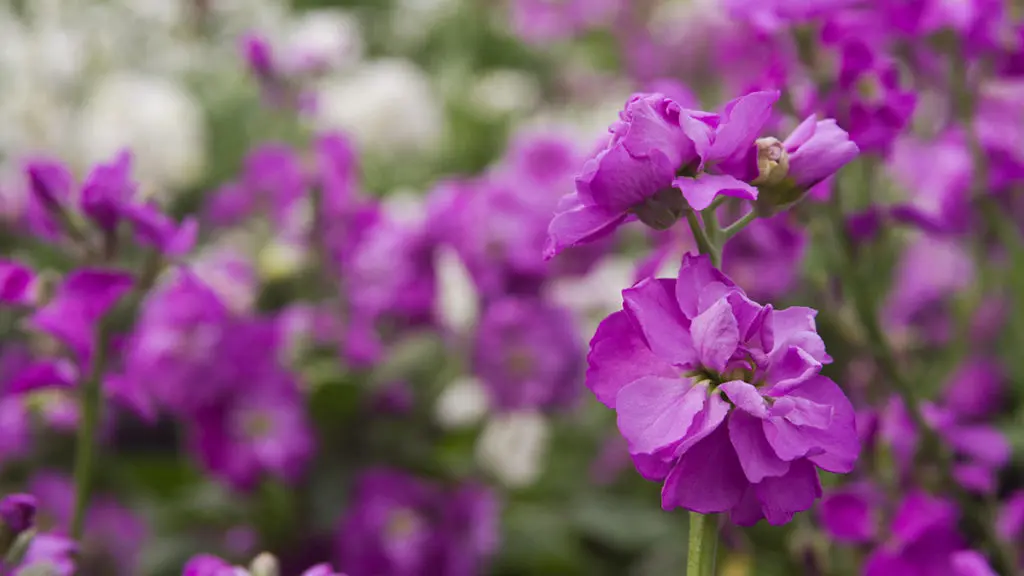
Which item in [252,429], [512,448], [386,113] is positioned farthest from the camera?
[386,113]

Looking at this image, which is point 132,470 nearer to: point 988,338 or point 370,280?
point 370,280

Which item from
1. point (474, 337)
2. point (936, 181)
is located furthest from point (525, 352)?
point (936, 181)

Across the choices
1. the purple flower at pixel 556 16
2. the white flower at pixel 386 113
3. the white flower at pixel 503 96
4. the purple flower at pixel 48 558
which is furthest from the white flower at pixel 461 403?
the purple flower at pixel 556 16

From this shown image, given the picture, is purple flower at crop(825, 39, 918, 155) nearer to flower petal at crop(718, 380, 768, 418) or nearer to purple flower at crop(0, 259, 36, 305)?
flower petal at crop(718, 380, 768, 418)

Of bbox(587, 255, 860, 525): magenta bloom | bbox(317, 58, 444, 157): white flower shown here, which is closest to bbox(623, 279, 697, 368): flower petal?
bbox(587, 255, 860, 525): magenta bloom

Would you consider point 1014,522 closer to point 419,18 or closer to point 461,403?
point 461,403
